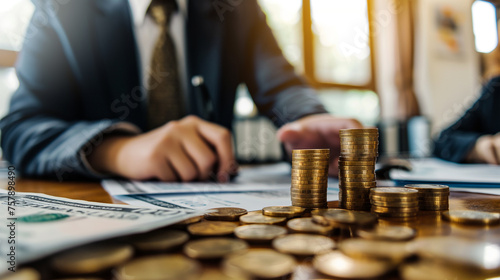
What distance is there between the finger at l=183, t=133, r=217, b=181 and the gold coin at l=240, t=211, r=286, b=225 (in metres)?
0.31

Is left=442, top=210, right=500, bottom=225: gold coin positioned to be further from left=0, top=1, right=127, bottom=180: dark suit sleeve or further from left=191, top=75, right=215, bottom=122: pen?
left=191, top=75, right=215, bottom=122: pen

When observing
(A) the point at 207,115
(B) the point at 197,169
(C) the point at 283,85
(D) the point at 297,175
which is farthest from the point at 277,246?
(C) the point at 283,85

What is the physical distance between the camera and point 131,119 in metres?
1.11

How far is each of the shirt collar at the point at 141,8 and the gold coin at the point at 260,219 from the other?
3.45 feet

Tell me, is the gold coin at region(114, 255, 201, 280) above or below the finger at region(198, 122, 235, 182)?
below

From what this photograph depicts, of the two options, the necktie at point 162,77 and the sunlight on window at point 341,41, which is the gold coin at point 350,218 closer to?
the necktie at point 162,77

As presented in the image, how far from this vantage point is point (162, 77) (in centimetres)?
115

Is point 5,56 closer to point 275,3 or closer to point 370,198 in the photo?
point 370,198

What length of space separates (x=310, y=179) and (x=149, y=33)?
1022 millimetres

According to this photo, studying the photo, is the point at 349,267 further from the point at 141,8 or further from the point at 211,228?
the point at 141,8

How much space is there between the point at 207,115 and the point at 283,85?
0.36 m

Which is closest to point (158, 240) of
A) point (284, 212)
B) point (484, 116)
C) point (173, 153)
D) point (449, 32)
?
point (284, 212)

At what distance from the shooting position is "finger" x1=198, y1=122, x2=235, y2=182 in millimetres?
662

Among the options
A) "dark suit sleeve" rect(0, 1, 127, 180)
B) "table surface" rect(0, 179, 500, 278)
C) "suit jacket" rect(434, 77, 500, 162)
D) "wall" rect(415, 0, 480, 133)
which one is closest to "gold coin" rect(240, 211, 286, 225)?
"table surface" rect(0, 179, 500, 278)
